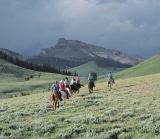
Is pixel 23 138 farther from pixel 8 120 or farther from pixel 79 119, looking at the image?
pixel 8 120

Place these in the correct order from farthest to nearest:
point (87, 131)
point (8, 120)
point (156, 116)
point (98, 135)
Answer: point (8, 120), point (156, 116), point (87, 131), point (98, 135)

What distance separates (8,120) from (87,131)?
26.5ft

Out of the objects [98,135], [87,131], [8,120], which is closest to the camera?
[98,135]

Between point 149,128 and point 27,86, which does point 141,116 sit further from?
point 27,86

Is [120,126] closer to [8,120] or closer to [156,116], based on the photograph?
[156,116]

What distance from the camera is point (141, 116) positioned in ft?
60.7

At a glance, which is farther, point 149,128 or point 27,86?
point 27,86

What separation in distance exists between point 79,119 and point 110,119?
2.18 m

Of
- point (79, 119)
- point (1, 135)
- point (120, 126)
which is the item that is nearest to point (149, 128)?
point (120, 126)

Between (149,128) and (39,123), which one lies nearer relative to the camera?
(149,128)

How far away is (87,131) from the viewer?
15625mm

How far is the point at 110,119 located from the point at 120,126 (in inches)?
88.4

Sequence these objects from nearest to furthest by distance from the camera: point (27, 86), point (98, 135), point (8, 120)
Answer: point (98, 135) → point (8, 120) → point (27, 86)

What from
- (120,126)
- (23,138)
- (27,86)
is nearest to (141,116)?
(120,126)
